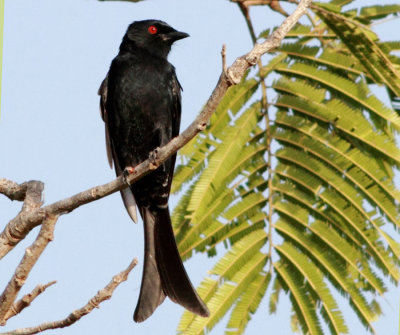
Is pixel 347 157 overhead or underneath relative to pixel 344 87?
underneath

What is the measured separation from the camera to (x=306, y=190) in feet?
11.2

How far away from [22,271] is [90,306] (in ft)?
1.12

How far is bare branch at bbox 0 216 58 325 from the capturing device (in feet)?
8.44

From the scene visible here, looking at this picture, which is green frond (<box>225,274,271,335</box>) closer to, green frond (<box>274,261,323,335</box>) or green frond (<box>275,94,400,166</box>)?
green frond (<box>274,261,323,335</box>)

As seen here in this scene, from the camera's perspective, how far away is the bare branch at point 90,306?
244 cm

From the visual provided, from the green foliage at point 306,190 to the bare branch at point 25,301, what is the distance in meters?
0.81

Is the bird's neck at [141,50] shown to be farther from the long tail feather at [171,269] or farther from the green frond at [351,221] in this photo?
the green frond at [351,221]

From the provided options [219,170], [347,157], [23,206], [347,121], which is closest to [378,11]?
[347,121]

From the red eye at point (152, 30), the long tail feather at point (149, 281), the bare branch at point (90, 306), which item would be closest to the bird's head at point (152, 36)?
the red eye at point (152, 30)

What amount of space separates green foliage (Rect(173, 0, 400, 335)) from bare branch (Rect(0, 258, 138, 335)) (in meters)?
0.69

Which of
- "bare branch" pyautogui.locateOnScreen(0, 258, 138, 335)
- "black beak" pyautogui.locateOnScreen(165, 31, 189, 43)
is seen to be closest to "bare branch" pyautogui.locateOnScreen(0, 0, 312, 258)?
"bare branch" pyautogui.locateOnScreen(0, 258, 138, 335)

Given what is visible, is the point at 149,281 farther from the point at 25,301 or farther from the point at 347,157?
A: the point at 25,301

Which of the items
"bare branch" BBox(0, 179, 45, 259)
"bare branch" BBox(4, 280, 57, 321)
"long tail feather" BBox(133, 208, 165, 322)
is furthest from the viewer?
"long tail feather" BBox(133, 208, 165, 322)

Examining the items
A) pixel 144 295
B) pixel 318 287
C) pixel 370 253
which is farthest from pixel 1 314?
pixel 370 253
